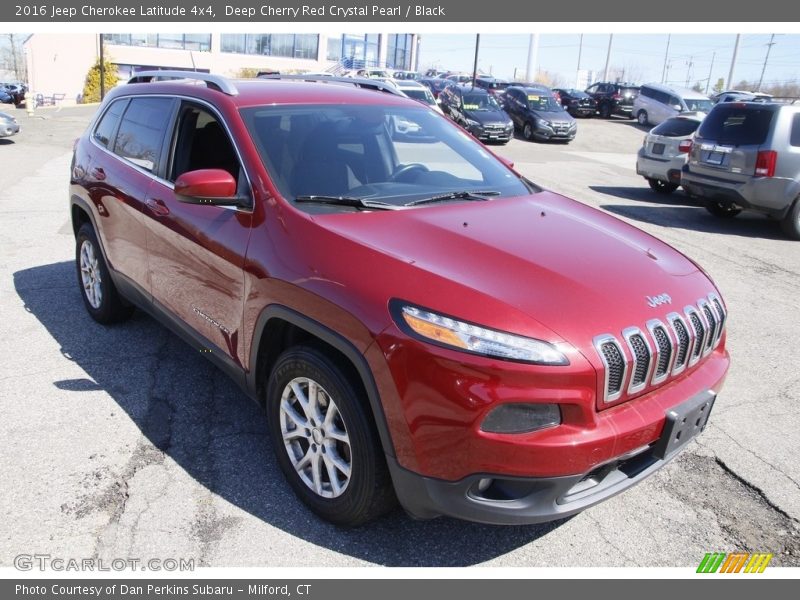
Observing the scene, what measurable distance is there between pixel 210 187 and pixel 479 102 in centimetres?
2042

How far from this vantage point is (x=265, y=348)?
123 inches

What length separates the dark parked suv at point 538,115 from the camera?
75.9 ft

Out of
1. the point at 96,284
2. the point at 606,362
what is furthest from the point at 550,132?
the point at 606,362

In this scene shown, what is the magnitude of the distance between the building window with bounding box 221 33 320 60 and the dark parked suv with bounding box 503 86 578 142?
34483mm

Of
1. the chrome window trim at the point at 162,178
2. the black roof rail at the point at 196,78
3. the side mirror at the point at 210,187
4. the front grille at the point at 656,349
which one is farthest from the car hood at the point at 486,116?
the front grille at the point at 656,349

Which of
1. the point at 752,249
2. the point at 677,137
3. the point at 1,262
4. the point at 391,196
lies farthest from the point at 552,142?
the point at 391,196

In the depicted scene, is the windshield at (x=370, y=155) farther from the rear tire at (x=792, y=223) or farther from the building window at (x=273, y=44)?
the building window at (x=273, y=44)

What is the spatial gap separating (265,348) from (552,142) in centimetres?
2233

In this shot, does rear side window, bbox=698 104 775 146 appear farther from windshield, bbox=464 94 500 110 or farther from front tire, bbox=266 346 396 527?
windshield, bbox=464 94 500 110

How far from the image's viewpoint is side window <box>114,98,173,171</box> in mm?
4035

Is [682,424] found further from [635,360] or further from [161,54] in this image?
[161,54]

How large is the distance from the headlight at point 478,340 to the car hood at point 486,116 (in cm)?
1951

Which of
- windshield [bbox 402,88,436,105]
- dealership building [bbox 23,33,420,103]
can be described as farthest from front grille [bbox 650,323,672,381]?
dealership building [bbox 23,33,420,103]
